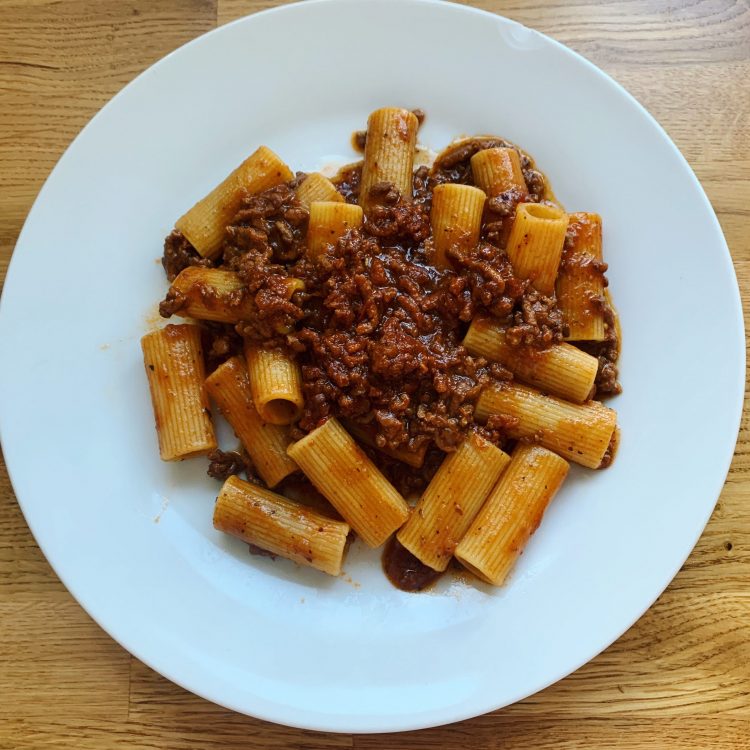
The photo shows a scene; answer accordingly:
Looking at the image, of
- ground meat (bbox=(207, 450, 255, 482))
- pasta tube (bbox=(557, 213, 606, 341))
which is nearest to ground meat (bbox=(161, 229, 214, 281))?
ground meat (bbox=(207, 450, 255, 482))

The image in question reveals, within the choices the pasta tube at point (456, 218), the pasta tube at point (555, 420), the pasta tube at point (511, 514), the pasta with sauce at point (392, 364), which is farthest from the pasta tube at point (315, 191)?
the pasta tube at point (511, 514)

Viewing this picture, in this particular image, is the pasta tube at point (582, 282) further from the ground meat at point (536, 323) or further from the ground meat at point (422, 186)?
the ground meat at point (422, 186)

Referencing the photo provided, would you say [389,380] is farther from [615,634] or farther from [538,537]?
[615,634]

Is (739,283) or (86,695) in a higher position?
(739,283)

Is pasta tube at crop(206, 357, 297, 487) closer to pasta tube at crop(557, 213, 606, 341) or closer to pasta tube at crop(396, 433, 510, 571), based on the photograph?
pasta tube at crop(396, 433, 510, 571)

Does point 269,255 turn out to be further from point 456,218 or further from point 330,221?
point 456,218

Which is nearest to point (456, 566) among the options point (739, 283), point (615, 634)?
point (615, 634)
